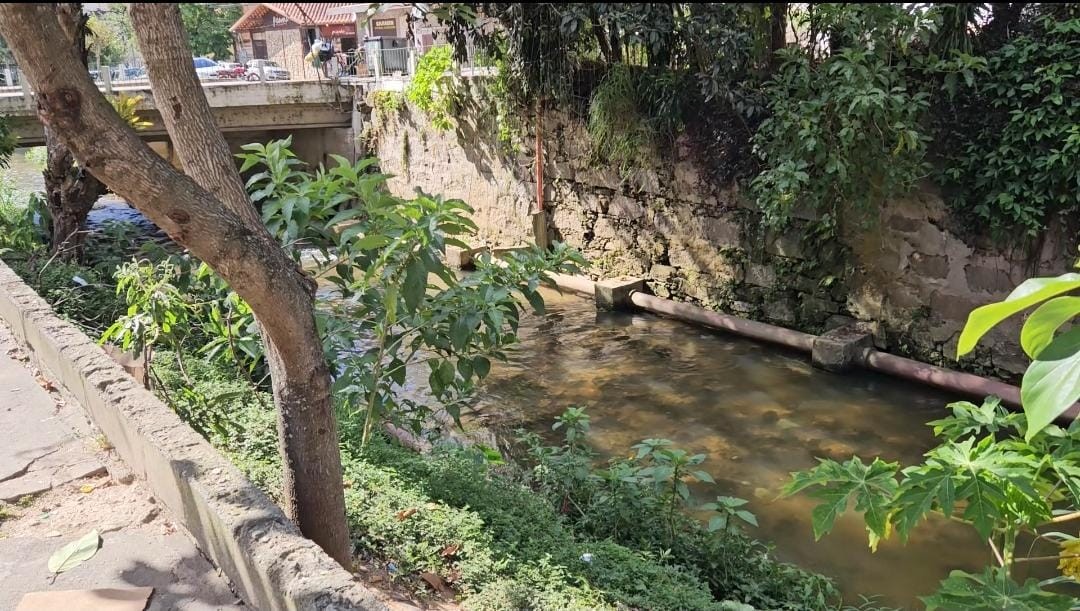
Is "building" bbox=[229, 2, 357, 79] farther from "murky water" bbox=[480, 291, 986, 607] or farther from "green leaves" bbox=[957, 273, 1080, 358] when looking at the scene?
"green leaves" bbox=[957, 273, 1080, 358]

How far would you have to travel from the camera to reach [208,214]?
7.28 ft

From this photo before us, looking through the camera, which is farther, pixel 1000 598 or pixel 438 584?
pixel 438 584

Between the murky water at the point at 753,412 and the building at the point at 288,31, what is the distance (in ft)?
75.0

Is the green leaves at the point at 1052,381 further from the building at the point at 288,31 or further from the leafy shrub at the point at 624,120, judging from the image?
the building at the point at 288,31

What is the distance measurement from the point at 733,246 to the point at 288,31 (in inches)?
1084

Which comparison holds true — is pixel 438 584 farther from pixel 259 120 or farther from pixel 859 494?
pixel 259 120

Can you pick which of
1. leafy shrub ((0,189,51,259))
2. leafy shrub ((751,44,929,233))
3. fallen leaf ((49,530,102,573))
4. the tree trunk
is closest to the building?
leafy shrub ((0,189,51,259))

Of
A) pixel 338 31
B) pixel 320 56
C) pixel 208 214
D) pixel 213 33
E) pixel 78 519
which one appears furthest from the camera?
pixel 213 33

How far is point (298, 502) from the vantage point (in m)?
2.75

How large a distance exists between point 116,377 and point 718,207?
245 inches

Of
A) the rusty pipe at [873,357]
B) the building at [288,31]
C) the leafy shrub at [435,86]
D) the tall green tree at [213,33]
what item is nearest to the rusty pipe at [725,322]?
Result: the rusty pipe at [873,357]

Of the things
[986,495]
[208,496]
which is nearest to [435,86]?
[208,496]

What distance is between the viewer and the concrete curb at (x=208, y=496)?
224 cm

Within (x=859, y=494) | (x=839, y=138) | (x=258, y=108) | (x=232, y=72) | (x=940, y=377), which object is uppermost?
(x=232, y=72)
